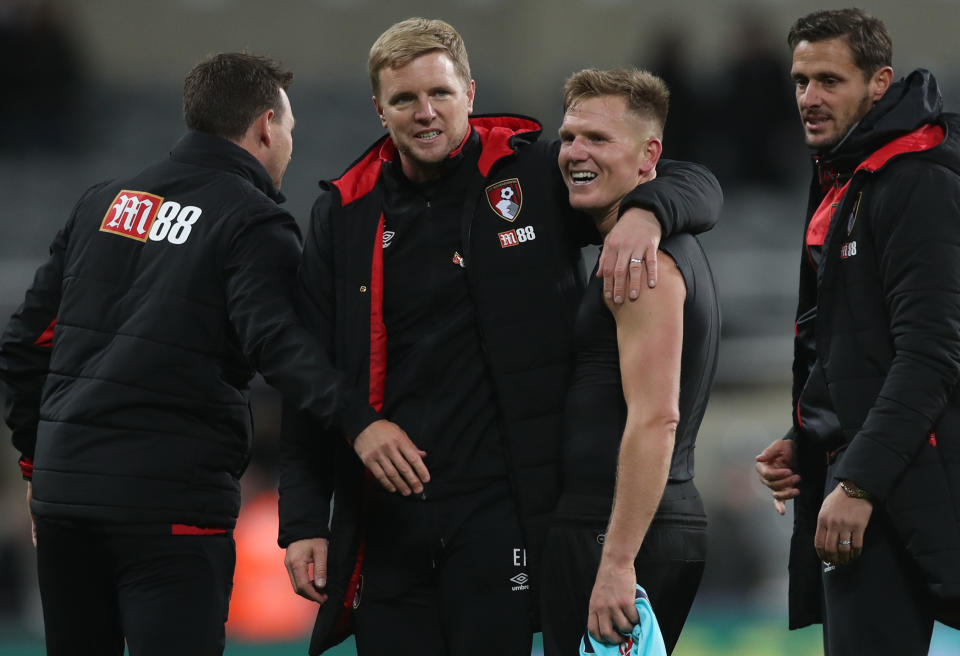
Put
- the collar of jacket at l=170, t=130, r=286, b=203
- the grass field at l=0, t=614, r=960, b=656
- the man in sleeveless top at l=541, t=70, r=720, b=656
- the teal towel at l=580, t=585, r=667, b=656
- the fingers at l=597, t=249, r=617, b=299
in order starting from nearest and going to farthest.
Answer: the teal towel at l=580, t=585, r=667, b=656 → the man in sleeveless top at l=541, t=70, r=720, b=656 → the fingers at l=597, t=249, r=617, b=299 → the collar of jacket at l=170, t=130, r=286, b=203 → the grass field at l=0, t=614, r=960, b=656

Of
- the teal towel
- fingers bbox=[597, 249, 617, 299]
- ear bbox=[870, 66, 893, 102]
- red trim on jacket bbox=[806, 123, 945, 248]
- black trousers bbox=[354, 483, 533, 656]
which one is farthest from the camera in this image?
ear bbox=[870, 66, 893, 102]

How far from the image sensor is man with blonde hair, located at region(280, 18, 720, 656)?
3398 mm

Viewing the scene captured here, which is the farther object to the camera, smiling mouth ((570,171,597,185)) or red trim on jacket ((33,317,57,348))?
red trim on jacket ((33,317,57,348))

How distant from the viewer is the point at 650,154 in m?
3.48

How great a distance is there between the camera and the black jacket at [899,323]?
123 inches

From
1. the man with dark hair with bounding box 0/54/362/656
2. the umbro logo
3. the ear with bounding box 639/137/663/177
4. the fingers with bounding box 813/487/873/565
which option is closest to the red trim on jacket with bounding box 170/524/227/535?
the man with dark hair with bounding box 0/54/362/656

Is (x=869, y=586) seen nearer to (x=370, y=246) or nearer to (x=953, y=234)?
(x=953, y=234)

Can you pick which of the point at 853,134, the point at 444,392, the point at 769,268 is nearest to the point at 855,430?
the point at 853,134

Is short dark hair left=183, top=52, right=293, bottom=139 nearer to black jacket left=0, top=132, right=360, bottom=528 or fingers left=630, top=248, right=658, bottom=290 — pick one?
black jacket left=0, top=132, right=360, bottom=528

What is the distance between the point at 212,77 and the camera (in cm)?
388

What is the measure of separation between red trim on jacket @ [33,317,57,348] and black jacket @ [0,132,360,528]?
15 cm

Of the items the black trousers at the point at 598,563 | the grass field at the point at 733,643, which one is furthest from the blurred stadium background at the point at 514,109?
the black trousers at the point at 598,563

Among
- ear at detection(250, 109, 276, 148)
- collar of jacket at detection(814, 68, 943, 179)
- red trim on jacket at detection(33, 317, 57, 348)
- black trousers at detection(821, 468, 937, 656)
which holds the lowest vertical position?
black trousers at detection(821, 468, 937, 656)

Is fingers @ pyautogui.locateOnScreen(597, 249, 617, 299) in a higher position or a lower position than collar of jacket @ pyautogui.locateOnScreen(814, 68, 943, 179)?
lower
